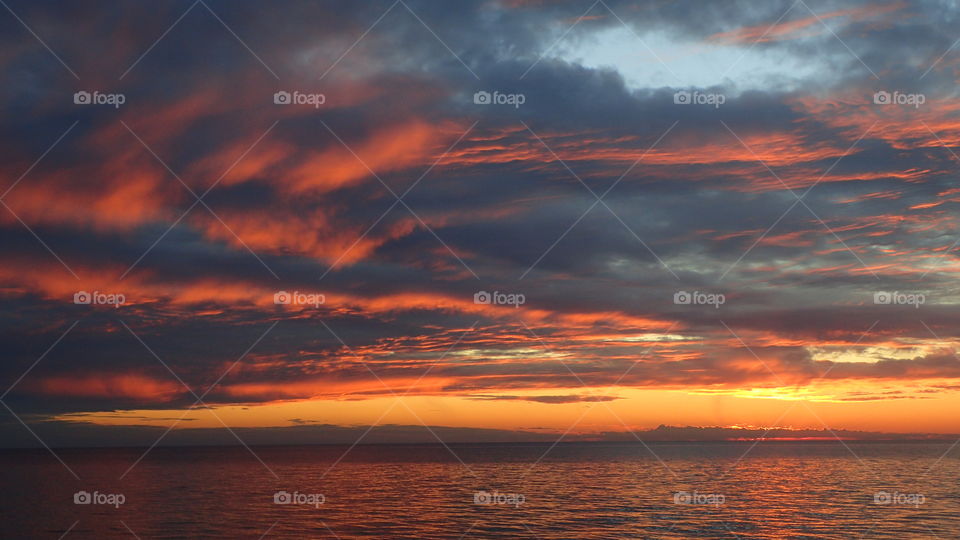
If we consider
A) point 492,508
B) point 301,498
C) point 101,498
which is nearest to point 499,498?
point 492,508

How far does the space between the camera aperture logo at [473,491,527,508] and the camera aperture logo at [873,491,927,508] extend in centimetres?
3055

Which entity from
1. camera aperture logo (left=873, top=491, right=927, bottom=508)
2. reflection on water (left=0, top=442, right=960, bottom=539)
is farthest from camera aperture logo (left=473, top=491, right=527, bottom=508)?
camera aperture logo (left=873, top=491, right=927, bottom=508)

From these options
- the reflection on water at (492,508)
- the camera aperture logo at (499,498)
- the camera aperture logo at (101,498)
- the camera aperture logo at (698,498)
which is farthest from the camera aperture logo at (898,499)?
the camera aperture logo at (101,498)

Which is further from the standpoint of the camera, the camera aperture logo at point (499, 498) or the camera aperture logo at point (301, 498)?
the camera aperture logo at point (301, 498)

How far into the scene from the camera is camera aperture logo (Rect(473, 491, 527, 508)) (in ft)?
219

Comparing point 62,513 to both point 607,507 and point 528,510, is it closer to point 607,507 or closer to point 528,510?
point 528,510

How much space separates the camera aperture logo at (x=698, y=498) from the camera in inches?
2630

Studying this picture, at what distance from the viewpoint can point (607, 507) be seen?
62.8 metres

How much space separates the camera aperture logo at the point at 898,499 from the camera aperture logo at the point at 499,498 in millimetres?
30551

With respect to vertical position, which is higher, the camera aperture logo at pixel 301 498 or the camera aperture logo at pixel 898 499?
the camera aperture logo at pixel 301 498

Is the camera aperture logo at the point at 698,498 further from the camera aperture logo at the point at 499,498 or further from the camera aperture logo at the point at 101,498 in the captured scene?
the camera aperture logo at the point at 101,498

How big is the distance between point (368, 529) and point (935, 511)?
4261 cm

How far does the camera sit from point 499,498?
72812mm

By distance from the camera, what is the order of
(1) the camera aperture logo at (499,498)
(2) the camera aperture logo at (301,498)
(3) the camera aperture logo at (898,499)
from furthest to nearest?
1. (2) the camera aperture logo at (301,498)
2. (1) the camera aperture logo at (499,498)
3. (3) the camera aperture logo at (898,499)
